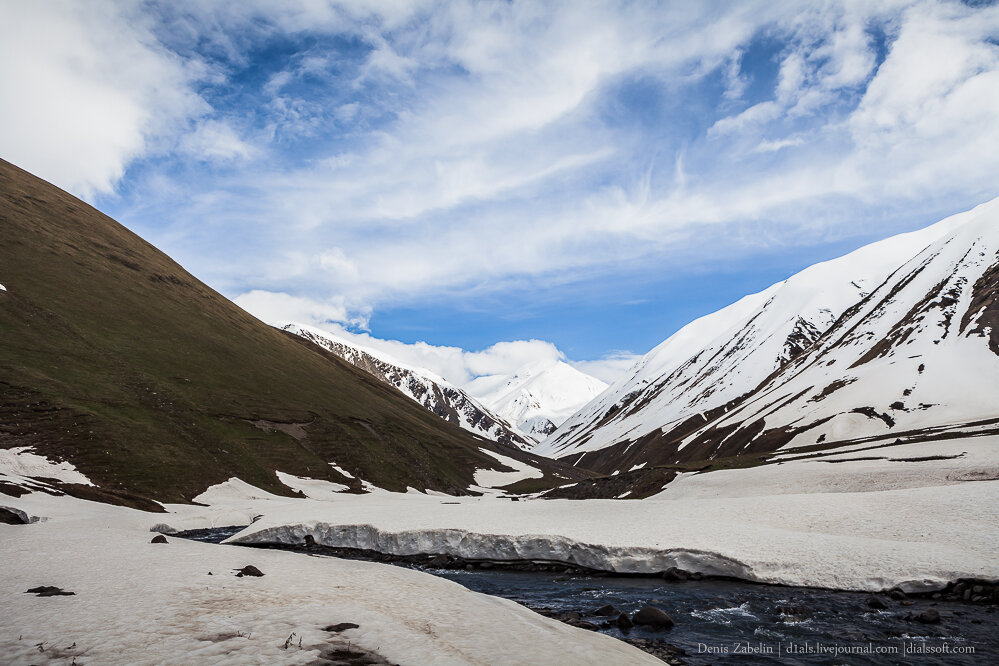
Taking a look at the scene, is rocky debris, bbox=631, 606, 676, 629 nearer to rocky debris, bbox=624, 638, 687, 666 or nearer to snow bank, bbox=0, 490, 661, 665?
rocky debris, bbox=624, 638, 687, 666

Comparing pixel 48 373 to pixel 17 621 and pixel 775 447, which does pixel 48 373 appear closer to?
pixel 17 621

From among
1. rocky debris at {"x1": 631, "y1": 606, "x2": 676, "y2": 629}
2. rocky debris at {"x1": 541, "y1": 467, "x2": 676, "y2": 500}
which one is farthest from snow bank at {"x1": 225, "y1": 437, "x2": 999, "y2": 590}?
rocky debris at {"x1": 541, "y1": 467, "x2": 676, "y2": 500}

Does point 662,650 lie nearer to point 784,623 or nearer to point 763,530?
point 784,623

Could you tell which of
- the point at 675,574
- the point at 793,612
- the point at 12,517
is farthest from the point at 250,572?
the point at 12,517

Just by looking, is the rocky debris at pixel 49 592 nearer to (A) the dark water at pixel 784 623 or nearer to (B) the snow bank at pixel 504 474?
(A) the dark water at pixel 784 623

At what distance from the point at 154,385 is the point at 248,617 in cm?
9780

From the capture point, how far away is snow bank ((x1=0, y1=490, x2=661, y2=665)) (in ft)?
47.2

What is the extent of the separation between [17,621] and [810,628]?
2737 cm

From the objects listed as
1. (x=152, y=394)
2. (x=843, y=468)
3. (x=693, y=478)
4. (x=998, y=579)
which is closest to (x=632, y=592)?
(x=998, y=579)

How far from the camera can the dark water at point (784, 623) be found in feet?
62.4

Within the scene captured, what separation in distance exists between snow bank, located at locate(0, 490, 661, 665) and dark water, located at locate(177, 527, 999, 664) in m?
4.79

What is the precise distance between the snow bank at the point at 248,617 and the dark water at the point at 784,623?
15.7 ft

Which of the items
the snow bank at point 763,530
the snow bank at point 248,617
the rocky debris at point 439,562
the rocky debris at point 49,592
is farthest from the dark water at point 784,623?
the rocky debris at point 49,592

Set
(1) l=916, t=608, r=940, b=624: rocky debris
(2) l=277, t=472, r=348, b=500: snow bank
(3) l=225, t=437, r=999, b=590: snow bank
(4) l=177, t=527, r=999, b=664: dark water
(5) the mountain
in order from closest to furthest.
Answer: (4) l=177, t=527, r=999, b=664: dark water
(1) l=916, t=608, r=940, b=624: rocky debris
(3) l=225, t=437, r=999, b=590: snow bank
(5) the mountain
(2) l=277, t=472, r=348, b=500: snow bank
